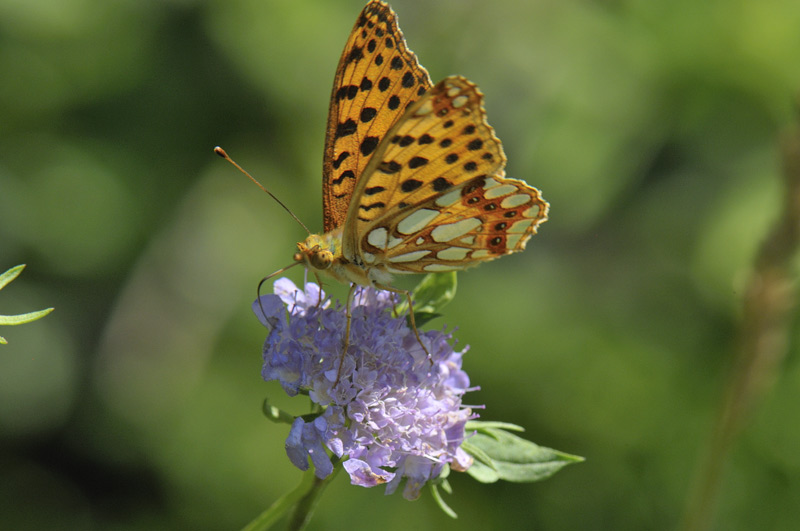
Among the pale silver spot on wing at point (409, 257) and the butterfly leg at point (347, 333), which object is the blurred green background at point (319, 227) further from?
the butterfly leg at point (347, 333)

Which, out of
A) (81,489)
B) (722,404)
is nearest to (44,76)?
(81,489)

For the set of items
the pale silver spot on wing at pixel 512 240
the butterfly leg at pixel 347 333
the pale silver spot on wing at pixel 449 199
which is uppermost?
the pale silver spot on wing at pixel 449 199

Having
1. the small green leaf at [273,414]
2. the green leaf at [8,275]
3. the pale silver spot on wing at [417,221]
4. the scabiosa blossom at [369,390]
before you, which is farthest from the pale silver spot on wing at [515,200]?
the green leaf at [8,275]

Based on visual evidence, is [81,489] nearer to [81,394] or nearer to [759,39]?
[81,394]

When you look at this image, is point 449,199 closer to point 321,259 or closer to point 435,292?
point 435,292

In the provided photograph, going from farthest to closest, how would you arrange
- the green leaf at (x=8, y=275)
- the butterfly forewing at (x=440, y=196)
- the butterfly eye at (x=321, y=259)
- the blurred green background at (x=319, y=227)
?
the blurred green background at (x=319, y=227) → the butterfly eye at (x=321, y=259) → the butterfly forewing at (x=440, y=196) → the green leaf at (x=8, y=275)

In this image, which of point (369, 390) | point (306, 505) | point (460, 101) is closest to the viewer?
point (306, 505)

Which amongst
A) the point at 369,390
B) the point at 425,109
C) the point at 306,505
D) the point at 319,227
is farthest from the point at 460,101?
the point at 319,227

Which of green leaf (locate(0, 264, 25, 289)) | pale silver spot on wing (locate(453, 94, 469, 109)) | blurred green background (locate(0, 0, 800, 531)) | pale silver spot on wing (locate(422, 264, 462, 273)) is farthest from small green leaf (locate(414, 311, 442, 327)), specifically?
blurred green background (locate(0, 0, 800, 531))
